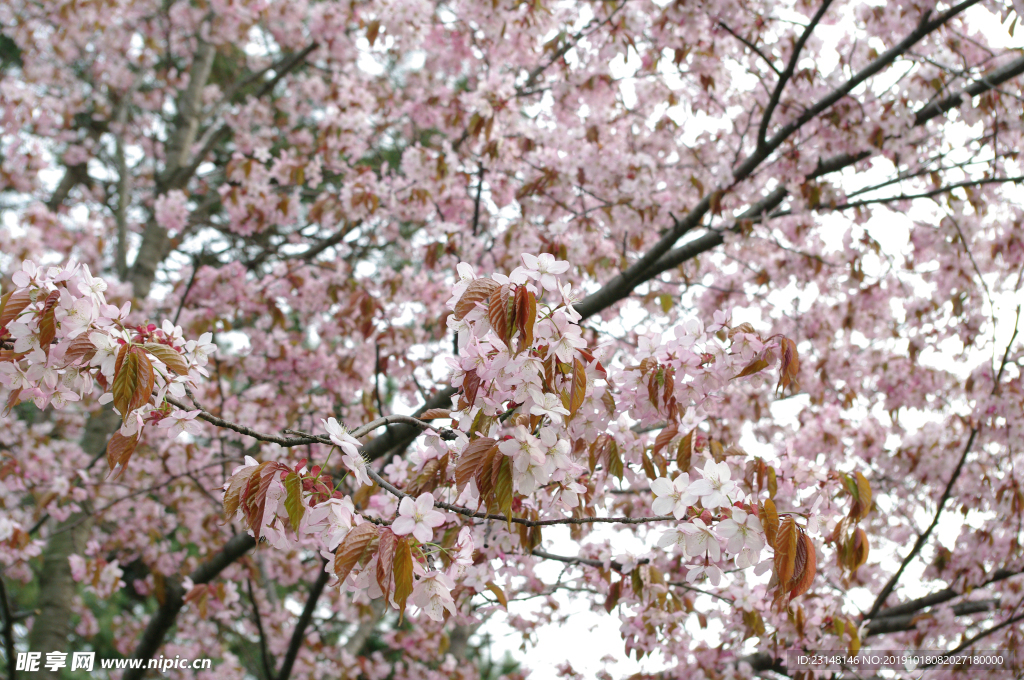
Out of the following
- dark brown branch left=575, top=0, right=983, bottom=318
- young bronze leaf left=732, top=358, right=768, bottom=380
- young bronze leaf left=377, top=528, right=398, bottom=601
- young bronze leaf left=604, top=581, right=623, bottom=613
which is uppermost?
dark brown branch left=575, top=0, right=983, bottom=318

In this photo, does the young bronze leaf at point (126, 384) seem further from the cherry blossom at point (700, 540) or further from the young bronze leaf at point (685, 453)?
the young bronze leaf at point (685, 453)

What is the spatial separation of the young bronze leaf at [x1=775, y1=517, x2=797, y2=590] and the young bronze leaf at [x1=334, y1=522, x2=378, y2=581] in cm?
77

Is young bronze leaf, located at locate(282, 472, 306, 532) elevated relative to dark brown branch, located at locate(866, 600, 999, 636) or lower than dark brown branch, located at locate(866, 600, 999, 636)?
elevated

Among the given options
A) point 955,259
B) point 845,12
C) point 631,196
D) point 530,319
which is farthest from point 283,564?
point 845,12

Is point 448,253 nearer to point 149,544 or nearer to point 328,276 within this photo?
point 328,276

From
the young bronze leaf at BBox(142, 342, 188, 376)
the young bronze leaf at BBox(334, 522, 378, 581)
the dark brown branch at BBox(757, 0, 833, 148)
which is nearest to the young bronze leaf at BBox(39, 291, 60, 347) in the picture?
the young bronze leaf at BBox(142, 342, 188, 376)

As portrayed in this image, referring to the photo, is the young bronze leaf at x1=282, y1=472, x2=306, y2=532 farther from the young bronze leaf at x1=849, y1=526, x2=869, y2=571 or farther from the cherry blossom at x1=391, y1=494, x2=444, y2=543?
the young bronze leaf at x1=849, y1=526, x2=869, y2=571

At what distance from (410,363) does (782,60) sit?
2809mm

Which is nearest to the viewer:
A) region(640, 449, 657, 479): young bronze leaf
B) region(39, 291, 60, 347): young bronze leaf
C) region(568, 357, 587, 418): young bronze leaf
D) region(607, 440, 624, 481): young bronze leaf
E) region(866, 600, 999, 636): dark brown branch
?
region(39, 291, 60, 347): young bronze leaf

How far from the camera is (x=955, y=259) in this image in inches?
157

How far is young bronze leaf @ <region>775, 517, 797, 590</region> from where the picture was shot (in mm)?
1216

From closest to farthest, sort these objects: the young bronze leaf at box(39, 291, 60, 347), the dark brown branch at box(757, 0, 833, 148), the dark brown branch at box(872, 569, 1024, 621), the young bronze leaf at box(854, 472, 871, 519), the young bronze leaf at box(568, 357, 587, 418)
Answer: the young bronze leaf at box(39, 291, 60, 347), the young bronze leaf at box(568, 357, 587, 418), the young bronze leaf at box(854, 472, 871, 519), the dark brown branch at box(757, 0, 833, 148), the dark brown branch at box(872, 569, 1024, 621)

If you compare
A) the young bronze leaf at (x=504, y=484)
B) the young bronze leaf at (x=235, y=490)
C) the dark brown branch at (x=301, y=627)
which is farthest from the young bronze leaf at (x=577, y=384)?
the dark brown branch at (x=301, y=627)

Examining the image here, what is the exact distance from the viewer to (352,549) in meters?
1.16
